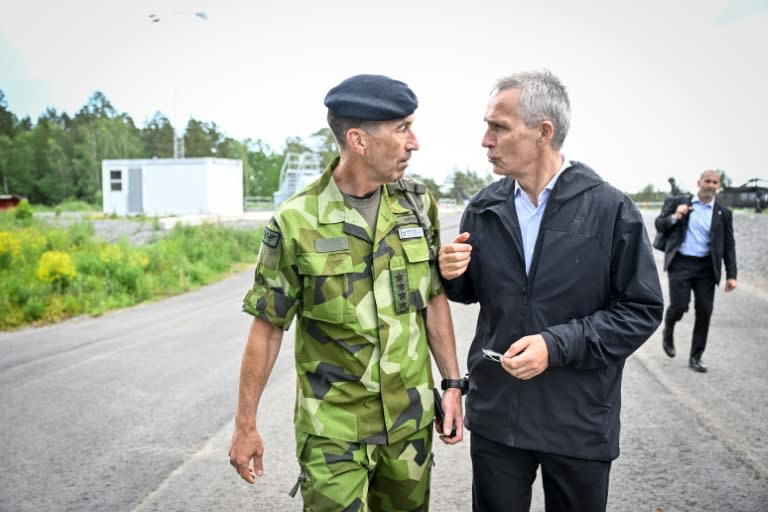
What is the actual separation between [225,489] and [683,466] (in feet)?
9.91

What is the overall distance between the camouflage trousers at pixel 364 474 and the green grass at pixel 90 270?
31.3 ft

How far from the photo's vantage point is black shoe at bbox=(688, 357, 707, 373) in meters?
6.93

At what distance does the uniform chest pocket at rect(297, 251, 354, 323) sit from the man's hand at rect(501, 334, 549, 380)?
62 cm

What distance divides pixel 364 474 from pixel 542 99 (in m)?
1.53

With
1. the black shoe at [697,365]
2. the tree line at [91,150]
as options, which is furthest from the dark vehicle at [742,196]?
the black shoe at [697,365]

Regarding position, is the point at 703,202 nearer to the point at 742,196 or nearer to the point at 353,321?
the point at 353,321

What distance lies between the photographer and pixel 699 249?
292 inches

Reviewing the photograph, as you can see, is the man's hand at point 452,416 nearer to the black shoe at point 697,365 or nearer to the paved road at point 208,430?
the paved road at point 208,430

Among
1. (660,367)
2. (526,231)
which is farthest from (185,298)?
(526,231)

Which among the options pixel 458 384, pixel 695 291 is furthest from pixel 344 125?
pixel 695 291

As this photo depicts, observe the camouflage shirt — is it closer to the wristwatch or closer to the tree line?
the wristwatch

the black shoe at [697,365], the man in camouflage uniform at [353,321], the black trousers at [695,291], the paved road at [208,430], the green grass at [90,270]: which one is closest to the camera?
the man in camouflage uniform at [353,321]

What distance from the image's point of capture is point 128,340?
8.94 metres

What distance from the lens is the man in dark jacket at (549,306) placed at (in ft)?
7.59
